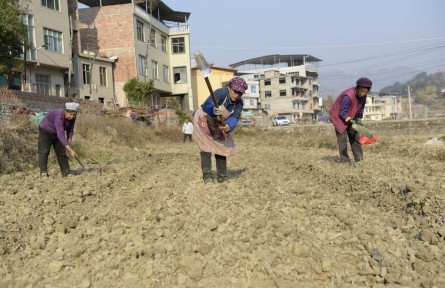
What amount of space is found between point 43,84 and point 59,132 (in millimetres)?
18276

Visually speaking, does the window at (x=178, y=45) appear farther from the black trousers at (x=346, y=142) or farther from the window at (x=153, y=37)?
the black trousers at (x=346, y=142)

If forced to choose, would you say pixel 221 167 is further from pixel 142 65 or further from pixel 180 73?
pixel 180 73

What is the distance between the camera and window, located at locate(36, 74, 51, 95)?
22.9 meters

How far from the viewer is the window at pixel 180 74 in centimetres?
3701

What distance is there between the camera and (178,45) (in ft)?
121

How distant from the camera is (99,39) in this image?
30.7 m

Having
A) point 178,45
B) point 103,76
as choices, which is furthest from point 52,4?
point 178,45

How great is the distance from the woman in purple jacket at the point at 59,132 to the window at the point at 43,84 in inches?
670

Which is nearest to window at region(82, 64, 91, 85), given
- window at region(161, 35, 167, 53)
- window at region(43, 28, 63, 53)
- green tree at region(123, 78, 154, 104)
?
green tree at region(123, 78, 154, 104)

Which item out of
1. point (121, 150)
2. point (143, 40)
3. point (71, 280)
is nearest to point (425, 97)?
point (143, 40)

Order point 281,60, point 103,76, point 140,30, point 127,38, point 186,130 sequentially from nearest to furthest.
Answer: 1. point 186,130
2. point 103,76
3. point 127,38
4. point 140,30
5. point 281,60

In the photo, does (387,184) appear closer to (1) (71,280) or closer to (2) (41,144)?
(1) (71,280)

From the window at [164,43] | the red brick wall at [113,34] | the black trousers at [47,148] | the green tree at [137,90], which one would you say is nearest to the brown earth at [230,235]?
the black trousers at [47,148]

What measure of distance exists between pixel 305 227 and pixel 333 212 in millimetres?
512
